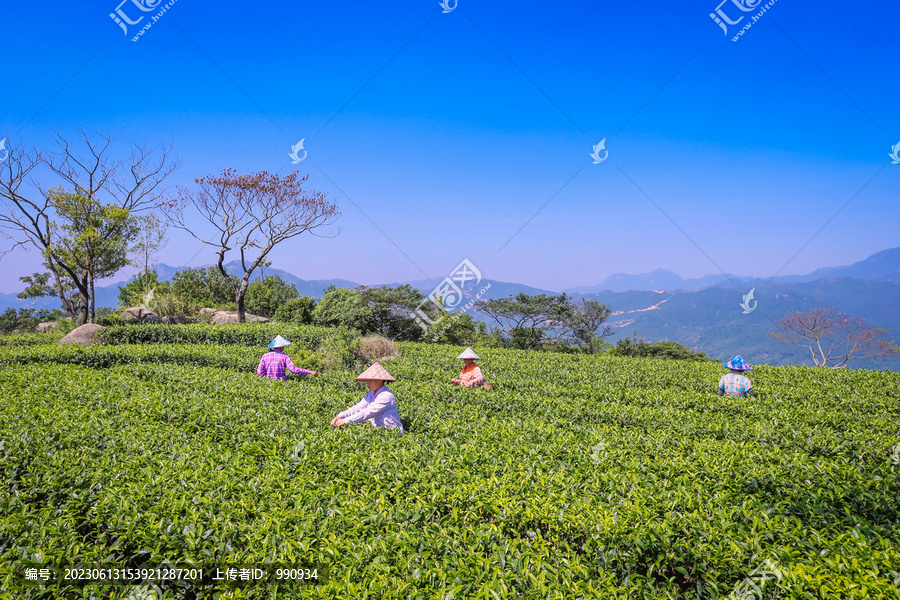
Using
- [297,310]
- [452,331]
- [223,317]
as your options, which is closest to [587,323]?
[452,331]

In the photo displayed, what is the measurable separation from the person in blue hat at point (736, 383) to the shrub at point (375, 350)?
30.2ft

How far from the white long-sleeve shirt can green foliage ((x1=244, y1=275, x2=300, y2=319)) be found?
2556 cm

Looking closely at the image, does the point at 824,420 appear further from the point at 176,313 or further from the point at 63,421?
the point at 176,313

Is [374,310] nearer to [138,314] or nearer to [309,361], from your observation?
[138,314]

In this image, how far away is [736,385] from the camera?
8.91m

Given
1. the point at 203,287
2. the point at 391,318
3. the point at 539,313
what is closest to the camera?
the point at 391,318

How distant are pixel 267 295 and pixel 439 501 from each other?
30001mm

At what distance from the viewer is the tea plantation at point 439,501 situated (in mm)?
2807

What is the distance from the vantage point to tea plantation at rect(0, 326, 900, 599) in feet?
9.21

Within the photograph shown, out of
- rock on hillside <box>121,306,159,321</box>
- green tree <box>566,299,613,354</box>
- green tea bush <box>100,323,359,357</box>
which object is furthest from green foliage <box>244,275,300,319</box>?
green tree <box>566,299,613,354</box>

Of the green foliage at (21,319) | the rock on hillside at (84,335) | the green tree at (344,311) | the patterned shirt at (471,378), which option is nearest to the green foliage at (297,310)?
the green tree at (344,311)

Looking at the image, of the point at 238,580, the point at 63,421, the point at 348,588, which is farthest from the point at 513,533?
the point at 63,421

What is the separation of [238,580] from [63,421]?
162 inches

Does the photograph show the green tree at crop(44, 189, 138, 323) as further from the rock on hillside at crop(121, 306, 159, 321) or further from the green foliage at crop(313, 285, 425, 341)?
the green foliage at crop(313, 285, 425, 341)
